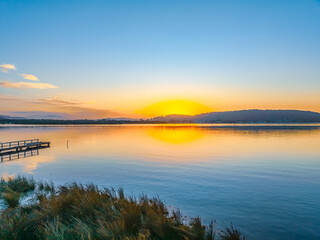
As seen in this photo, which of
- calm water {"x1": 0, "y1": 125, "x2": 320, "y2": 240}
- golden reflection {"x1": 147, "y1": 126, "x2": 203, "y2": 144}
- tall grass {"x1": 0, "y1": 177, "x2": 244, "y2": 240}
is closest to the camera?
tall grass {"x1": 0, "y1": 177, "x2": 244, "y2": 240}

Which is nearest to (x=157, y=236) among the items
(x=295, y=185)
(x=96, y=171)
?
(x=295, y=185)

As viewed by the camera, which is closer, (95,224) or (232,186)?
(95,224)

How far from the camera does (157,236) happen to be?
855 centimetres

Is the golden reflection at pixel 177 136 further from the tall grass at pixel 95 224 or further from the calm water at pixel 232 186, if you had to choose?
the tall grass at pixel 95 224

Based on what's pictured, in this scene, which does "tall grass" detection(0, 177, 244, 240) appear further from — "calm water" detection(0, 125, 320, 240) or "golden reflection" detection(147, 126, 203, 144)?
"golden reflection" detection(147, 126, 203, 144)

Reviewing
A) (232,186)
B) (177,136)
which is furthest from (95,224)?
(177,136)

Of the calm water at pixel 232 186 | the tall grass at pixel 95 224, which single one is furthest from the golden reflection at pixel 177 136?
the tall grass at pixel 95 224

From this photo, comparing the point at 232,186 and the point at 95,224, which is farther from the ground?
the point at 95,224

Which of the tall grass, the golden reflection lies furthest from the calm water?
the golden reflection

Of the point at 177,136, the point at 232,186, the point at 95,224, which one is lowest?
the point at 177,136

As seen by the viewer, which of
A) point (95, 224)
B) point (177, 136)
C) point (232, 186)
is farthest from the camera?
point (177, 136)

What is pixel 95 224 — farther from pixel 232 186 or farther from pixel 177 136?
pixel 177 136

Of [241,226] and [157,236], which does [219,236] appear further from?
[157,236]

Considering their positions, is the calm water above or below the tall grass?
below
